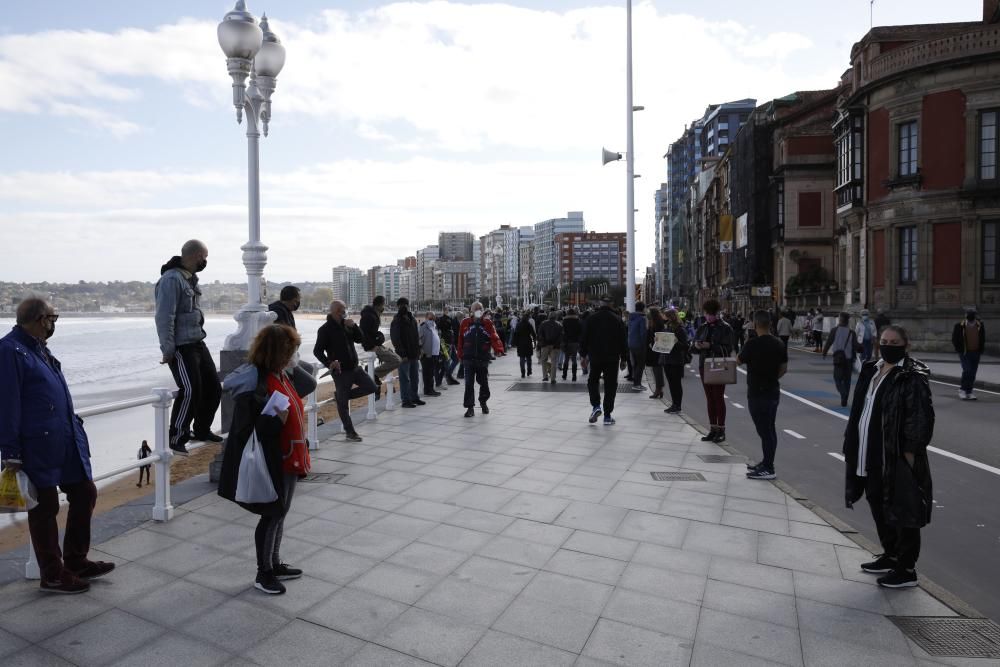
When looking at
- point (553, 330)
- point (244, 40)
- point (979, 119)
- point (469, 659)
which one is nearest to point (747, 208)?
point (979, 119)

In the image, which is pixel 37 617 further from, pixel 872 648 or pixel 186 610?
pixel 872 648

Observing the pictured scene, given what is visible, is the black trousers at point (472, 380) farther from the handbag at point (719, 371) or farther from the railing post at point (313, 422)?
the handbag at point (719, 371)

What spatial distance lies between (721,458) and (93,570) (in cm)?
672

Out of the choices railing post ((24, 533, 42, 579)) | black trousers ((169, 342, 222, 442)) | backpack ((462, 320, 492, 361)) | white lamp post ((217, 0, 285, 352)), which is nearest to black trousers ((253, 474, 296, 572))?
railing post ((24, 533, 42, 579))

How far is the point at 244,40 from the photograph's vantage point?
780cm

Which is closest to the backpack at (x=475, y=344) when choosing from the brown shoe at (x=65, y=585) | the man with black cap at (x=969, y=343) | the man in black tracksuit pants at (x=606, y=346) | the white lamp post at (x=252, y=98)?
the man in black tracksuit pants at (x=606, y=346)

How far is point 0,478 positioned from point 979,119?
33.5 meters

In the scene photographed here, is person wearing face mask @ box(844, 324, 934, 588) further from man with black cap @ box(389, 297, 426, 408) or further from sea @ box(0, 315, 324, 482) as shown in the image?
man with black cap @ box(389, 297, 426, 408)

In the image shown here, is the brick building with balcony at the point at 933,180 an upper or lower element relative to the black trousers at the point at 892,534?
upper

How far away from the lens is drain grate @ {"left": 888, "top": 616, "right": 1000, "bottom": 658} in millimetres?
3840

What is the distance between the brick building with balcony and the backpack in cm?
2354

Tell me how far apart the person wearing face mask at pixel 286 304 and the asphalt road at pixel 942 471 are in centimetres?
560

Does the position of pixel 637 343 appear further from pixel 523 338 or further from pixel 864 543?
pixel 864 543

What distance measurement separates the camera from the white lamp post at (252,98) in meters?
7.78
